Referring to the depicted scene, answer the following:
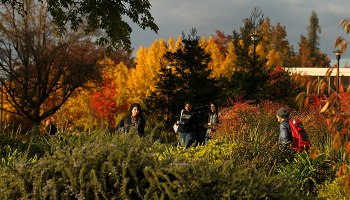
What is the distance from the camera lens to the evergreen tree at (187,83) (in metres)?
13.4

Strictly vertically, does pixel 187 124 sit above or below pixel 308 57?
below

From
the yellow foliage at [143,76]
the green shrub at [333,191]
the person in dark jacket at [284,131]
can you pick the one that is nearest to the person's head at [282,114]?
the person in dark jacket at [284,131]

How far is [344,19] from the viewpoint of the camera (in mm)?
2867

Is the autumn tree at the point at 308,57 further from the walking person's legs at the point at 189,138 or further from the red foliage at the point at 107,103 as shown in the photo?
the walking person's legs at the point at 189,138

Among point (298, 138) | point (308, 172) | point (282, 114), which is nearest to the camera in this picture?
point (308, 172)

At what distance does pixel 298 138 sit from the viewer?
5.61m

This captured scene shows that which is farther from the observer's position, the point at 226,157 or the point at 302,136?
the point at 302,136

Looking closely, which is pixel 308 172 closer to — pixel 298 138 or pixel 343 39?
pixel 298 138

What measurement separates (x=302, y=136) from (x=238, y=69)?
9.85m

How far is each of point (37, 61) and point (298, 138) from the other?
14150 mm

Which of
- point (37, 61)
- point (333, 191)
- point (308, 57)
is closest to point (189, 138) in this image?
point (333, 191)

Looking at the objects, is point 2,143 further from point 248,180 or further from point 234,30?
point 234,30

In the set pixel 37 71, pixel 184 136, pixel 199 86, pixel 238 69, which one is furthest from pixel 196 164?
pixel 37 71

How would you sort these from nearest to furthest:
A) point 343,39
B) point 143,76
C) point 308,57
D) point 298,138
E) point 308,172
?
point 343,39 < point 308,172 < point 298,138 < point 143,76 < point 308,57
